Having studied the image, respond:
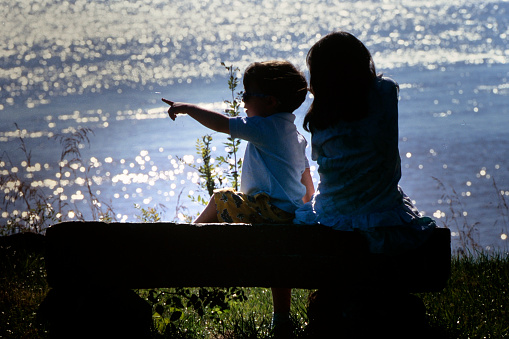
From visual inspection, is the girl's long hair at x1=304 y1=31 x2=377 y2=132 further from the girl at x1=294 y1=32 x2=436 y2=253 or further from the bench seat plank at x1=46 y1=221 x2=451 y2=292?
the bench seat plank at x1=46 y1=221 x2=451 y2=292

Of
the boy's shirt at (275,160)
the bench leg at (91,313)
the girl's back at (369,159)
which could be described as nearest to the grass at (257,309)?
the bench leg at (91,313)

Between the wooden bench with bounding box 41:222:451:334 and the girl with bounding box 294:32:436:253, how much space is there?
150 mm

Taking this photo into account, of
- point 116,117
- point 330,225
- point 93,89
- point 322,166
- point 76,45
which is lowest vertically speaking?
point 330,225

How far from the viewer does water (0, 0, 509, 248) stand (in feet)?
28.8

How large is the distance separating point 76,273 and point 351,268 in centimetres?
147

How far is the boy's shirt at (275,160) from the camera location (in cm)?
389

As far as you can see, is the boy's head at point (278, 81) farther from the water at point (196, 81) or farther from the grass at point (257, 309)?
the grass at point (257, 309)

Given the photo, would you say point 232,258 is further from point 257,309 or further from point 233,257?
point 257,309

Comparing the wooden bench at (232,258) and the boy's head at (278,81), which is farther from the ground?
the boy's head at (278,81)

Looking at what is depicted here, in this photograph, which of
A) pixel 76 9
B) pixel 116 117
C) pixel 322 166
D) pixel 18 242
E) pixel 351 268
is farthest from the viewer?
pixel 76 9

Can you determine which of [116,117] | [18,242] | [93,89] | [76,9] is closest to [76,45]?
[76,9]

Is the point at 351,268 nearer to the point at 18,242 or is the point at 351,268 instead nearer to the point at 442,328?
the point at 442,328

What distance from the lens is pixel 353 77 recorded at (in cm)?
357

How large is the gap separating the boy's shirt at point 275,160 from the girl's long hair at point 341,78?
1.20 feet
